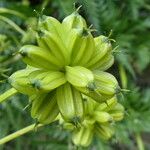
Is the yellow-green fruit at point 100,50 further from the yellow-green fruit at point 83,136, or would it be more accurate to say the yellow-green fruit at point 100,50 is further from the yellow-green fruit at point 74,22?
Answer: the yellow-green fruit at point 83,136

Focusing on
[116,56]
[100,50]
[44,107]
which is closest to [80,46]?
[100,50]

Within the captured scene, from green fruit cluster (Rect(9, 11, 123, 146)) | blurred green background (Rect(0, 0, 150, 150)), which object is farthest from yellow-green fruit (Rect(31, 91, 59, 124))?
blurred green background (Rect(0, 0, 150, 150))

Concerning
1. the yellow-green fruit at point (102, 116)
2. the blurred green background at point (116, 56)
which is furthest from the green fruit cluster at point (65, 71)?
the blurred green background at point (116, 56)

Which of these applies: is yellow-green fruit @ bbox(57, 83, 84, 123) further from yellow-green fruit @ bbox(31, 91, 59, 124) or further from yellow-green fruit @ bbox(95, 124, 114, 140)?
yellow-green fruit @ bbox(95, 124, 114, 140)

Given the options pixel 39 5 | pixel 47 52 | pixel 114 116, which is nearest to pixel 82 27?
pixel 47 52

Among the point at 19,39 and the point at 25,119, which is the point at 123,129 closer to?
the point at 25,119

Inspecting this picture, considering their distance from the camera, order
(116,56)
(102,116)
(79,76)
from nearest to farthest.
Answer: (79,76), (102,116), (116,56)

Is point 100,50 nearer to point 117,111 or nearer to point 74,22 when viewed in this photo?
point 74,22

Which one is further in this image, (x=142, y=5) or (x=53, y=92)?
(x=142, y=5)
